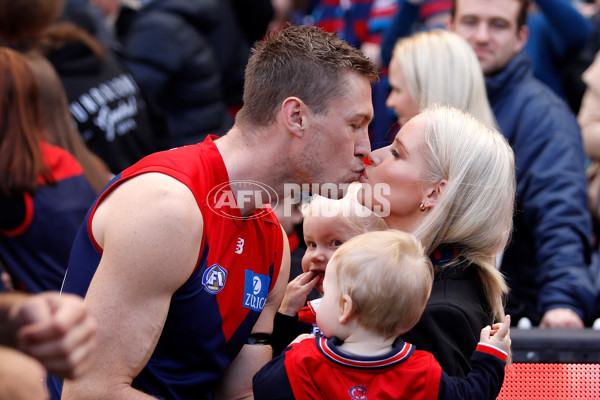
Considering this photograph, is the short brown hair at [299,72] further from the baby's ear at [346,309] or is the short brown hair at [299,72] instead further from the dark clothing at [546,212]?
the dark clothing at [546,212]

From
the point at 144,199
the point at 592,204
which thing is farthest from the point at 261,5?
the point at 144,199

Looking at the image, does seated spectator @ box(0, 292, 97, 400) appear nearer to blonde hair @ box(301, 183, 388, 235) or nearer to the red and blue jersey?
the red and blue jersey

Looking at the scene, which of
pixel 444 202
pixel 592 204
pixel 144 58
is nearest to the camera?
pixel 444 202

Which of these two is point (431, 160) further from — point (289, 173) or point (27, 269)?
point (27, 269)

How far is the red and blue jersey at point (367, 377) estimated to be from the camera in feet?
6.86

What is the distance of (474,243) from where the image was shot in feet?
8.17

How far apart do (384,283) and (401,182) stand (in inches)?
23.8

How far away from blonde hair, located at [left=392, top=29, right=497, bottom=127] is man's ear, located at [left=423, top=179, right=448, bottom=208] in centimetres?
134

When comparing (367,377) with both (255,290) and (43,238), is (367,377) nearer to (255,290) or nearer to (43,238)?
(255,290)

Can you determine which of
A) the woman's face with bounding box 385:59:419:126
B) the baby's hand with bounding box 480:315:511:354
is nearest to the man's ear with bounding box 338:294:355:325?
the baby's hand with bounding box 480:315:511:354

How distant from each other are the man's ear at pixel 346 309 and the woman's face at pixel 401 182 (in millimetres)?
564

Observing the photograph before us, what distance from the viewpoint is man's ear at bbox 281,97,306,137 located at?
251cm

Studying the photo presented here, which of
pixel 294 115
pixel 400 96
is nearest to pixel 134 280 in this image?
pixel 294 115

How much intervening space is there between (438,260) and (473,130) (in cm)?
44
